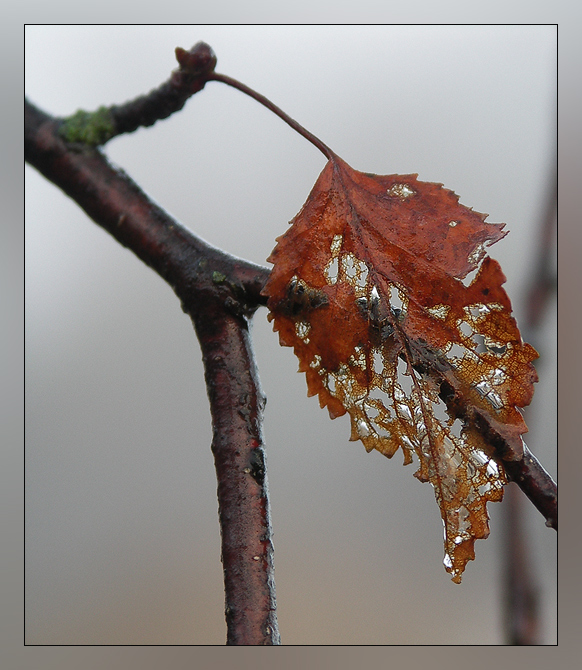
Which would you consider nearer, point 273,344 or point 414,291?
point 414,291

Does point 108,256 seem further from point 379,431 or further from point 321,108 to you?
point 379,431

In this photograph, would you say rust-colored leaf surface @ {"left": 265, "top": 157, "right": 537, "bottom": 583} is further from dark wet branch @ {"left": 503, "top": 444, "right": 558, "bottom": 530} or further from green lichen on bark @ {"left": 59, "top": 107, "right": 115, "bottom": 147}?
green lichen on bark @ {"left": 59, "top": 107, "right": 115, "bottom": 147}

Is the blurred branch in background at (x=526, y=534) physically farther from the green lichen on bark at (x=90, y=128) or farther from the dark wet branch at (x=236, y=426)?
the green lichen on bark at (x=90, y=128)

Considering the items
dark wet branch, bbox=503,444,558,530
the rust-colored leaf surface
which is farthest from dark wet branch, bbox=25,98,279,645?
dark wet branch, bbox=503,444,558,530

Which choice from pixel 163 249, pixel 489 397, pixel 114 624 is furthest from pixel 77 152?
pixel 114 624

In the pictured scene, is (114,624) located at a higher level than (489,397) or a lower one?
lower
